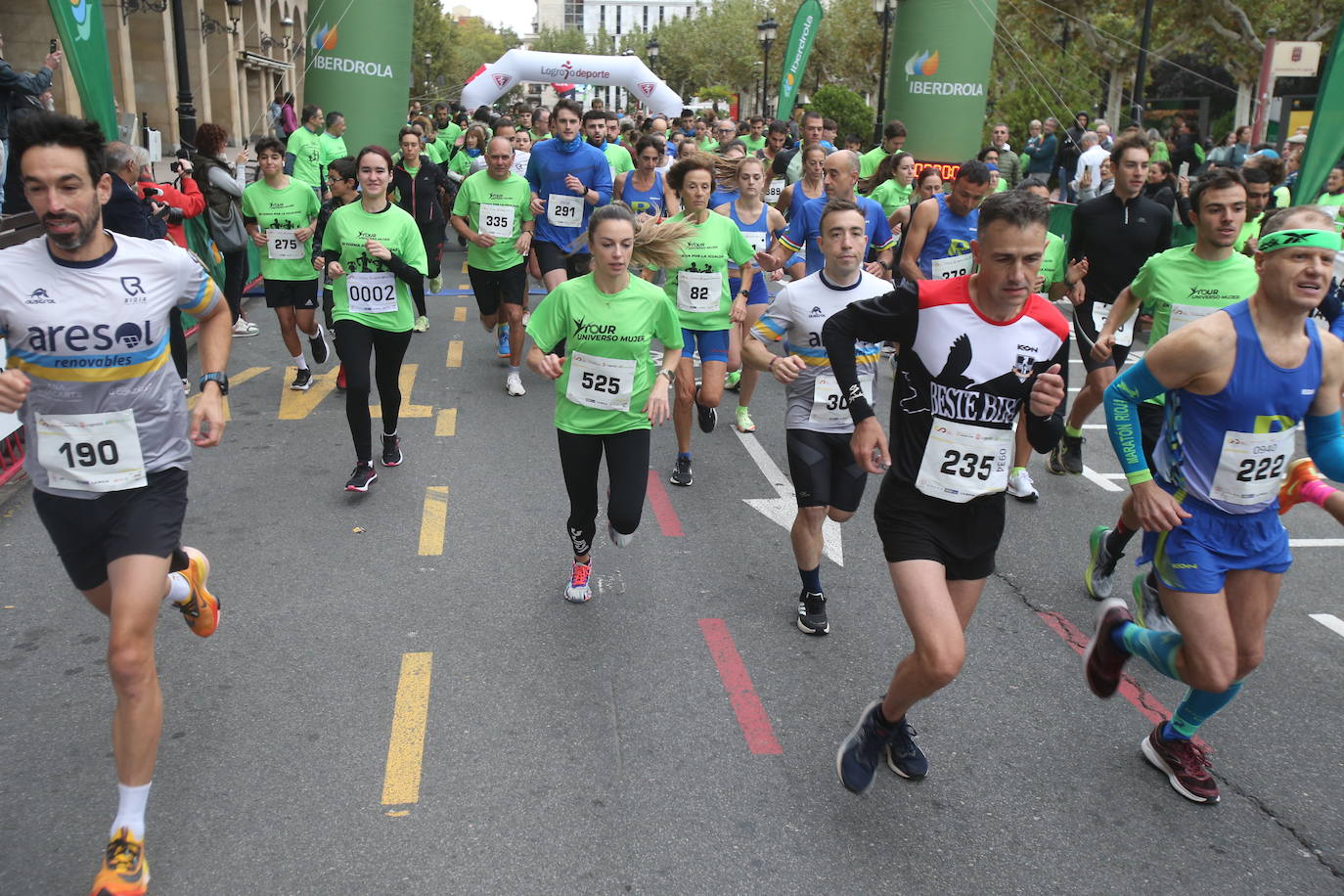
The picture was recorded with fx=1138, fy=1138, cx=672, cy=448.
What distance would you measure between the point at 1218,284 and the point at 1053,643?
2.08 meters

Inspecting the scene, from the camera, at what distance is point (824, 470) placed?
5160 mm

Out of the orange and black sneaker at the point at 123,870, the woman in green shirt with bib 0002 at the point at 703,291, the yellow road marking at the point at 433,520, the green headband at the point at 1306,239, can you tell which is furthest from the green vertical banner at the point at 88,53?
the green headband at the point at 1306,239

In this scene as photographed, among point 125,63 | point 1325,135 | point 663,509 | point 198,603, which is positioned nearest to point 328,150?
point 663,509

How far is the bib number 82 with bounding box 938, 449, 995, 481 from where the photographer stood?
3.72 meters

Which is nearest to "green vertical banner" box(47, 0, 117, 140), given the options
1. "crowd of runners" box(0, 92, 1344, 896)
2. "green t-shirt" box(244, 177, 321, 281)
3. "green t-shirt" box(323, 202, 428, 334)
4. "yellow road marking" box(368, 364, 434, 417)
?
"green t-shirt" box(244, 177, 321, 281)

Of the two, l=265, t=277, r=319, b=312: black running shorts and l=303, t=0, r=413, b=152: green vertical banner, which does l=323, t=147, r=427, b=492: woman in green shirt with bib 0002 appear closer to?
l=265, t=277, r=319, b=312: black running shorts

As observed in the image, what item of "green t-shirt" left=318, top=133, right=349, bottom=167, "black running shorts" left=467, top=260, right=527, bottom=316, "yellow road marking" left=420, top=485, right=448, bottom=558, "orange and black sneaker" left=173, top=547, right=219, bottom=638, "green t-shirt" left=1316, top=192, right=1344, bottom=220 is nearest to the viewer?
"orange and black sneaker" left=173, top=547, right=219, bottom=638

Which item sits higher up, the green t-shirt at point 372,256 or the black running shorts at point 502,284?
the green t-shirt at point 372,256

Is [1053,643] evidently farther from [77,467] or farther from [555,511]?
[77,467]

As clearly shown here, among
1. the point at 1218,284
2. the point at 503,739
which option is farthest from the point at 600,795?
the point at 1218,284

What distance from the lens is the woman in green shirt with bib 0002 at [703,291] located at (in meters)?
7.37

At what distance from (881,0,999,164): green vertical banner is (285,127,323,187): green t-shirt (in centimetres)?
1004

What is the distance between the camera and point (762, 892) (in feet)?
10.9

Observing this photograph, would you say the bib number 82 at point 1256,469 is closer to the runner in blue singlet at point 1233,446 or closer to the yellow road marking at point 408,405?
the runner in blue singlet at point 1233,446
